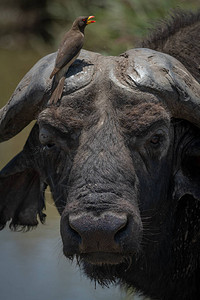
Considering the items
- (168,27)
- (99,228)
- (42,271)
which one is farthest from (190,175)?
(42,271)

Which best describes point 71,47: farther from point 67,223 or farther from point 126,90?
point 67,223

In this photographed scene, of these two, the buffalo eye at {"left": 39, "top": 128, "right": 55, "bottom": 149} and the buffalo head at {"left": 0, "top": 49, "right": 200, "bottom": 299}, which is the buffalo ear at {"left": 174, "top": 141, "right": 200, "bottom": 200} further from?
the buffalo eye at {"left": 39, "top": 128, "right": 55, "bottom": 149}

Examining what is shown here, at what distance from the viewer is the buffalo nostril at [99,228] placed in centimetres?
405

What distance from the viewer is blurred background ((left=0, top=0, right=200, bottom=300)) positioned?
706 cm

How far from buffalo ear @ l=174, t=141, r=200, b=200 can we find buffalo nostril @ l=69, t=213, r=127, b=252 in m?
0.92

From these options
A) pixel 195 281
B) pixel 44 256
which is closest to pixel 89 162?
pixel 195 281

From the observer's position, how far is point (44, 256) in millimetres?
7660

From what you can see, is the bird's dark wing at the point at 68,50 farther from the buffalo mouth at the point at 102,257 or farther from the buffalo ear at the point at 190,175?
the buffalo mouth at the point at 102,257

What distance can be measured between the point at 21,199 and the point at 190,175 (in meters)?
1.59

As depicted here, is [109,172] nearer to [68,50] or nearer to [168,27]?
[68,50]

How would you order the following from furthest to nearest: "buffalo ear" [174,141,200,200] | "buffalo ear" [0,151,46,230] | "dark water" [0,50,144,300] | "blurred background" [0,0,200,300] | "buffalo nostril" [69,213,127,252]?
"blurred background" [0,0,200,300]
"dark water" [0,50,144,300]
"buffalo ear" [0,151,46,230]
"buffalo ear" [174,141,200,200]
"buffalo nostril" [69,213,127,252]

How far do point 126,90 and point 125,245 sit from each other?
39.2 inches

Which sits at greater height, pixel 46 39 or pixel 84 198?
pixel 84 198

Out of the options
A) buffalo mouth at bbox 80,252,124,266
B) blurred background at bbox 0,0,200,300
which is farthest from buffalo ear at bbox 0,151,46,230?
buffalo mouth at bbox 80,252,124,266
